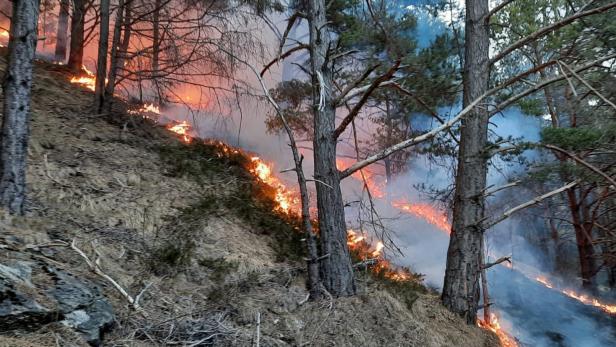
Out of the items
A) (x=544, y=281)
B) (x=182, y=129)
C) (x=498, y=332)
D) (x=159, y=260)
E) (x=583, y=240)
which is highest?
(x=182, y=129)

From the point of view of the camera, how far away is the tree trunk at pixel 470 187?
7535 mm

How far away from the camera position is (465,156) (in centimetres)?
779

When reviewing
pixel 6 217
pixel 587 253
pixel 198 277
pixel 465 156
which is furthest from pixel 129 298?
pixel 587 253

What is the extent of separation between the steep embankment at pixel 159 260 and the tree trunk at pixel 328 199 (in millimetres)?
374

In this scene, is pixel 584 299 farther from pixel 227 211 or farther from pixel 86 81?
pixel 86 81

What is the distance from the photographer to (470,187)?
7734mm

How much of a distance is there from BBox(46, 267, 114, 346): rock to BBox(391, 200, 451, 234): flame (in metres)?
16.3

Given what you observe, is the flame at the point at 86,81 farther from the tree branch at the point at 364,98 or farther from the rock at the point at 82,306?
the rock at the point at 82,306

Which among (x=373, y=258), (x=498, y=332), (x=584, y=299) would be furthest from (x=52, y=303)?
(x=584, y=299)

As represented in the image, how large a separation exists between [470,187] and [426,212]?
11947 mm

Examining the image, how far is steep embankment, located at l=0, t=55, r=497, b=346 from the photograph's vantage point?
367 cm

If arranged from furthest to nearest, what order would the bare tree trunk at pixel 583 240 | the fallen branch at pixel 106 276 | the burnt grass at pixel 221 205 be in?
1. the bare tree trunk at pixel 583 240
2. the burnt grass at pixel 221 205
3. the fallen branch at pixel 106 276

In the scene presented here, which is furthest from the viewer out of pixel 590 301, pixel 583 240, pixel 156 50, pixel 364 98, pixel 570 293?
pixel 570 293

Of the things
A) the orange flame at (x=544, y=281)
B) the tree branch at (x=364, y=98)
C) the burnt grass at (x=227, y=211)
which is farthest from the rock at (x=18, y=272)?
the orange flame at (x=544, y=281)
